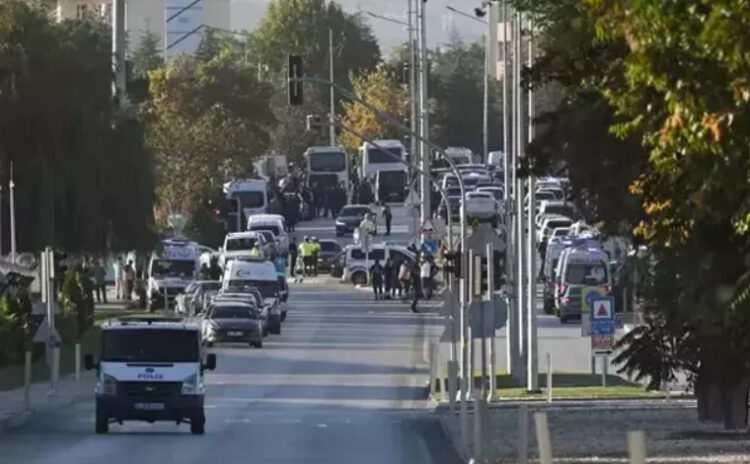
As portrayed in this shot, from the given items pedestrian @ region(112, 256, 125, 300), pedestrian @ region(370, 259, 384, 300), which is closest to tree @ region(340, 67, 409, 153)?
pedestrian @ region(112, 256, 125, 300)

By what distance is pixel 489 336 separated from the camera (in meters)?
33.8

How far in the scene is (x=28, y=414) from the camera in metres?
38.3

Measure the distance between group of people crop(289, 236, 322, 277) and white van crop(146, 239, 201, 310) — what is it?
28.7ft

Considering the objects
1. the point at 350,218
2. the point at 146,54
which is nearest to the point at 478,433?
the point at 350,218

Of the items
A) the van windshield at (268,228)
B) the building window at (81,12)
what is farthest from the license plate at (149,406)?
the van windshield at (268,228)

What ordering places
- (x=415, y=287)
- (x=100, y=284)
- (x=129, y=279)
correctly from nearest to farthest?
(x=415, y=287), (x=100, y=284), (x=129, y=279)

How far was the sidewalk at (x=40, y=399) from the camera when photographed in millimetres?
37188

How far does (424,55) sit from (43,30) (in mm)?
29324

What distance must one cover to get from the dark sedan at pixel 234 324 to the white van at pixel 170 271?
10.1 m

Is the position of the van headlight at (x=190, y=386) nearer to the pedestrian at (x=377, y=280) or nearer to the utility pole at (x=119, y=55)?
the utility pole at (x=119, y=55)

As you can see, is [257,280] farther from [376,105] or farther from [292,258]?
[376,105]

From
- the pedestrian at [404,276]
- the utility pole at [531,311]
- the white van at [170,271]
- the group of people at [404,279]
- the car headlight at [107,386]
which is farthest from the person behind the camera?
the pedestrian at [404,276]

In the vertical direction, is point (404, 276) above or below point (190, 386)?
above

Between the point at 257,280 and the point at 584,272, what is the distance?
1065 cm
